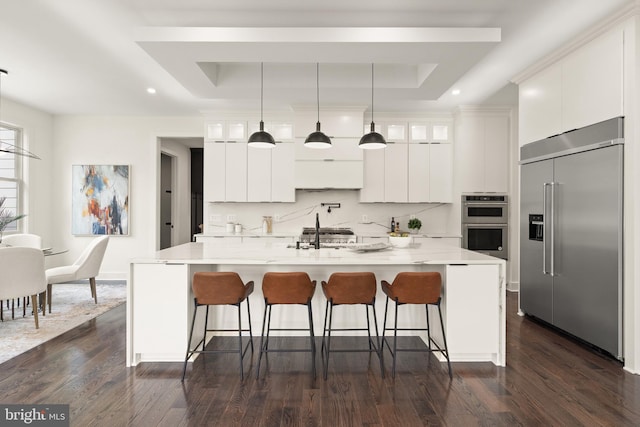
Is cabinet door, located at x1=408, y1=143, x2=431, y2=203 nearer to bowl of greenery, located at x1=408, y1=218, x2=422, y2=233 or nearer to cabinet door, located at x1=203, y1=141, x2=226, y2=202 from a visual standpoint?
bowl of greenery, located at x1=408, y1=218, x2=422, y2=233

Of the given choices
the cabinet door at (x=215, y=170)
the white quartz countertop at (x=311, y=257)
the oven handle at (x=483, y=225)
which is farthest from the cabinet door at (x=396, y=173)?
the cabinet door at (x=215, y=170)

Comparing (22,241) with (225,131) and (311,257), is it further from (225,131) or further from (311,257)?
(311,257)

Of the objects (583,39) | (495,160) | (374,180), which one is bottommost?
(374,180)

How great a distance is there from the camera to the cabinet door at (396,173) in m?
5.79

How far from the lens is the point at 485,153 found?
5609 mm

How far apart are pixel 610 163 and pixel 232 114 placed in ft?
15.7

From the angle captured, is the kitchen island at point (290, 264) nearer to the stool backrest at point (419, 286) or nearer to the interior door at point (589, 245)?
the stool backrest at point (419, 286)

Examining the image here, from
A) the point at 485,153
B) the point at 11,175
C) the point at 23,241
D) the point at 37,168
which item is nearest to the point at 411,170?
the point at 485,153

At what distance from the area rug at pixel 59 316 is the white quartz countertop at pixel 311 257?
155 centimetres

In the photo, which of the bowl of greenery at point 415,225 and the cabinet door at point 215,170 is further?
the bowl of greenery at point 415,225

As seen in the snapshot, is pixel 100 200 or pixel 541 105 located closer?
pixel 541 105

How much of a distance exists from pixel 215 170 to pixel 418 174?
321 cm

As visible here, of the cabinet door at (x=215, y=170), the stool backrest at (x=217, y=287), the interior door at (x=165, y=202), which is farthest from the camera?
the interior door at (x=165, y=202)

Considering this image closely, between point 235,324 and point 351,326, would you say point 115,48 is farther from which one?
point 351,326
